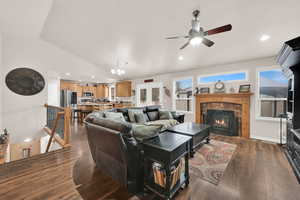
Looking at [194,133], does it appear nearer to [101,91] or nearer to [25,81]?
[25,81]

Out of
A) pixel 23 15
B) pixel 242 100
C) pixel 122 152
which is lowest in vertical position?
pixel 122 152

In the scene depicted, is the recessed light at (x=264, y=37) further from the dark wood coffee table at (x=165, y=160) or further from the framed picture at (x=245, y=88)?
the dark wood coffee table at (x=165, y=160)

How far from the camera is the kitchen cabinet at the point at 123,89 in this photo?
298 inches

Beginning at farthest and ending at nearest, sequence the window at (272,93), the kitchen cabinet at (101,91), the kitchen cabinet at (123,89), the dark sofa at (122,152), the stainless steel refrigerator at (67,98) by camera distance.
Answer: the kitchen cabinet at (101,91) → the kitchen cabinet at (123,89) → the stainless steel refrigerator at (67,98) → the window at (272,93) → the dark sofa at (122,152)

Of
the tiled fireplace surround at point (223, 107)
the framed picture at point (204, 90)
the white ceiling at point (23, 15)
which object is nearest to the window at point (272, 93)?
the tiled fireplace surround at point (223, 107)

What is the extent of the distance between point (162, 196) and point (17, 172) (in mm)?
2430

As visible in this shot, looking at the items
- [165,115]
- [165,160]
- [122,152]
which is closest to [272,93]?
[165,115]

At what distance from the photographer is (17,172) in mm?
2086

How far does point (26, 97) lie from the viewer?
4160 mm

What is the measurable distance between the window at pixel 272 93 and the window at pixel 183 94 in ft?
7.46

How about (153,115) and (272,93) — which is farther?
(153,115)

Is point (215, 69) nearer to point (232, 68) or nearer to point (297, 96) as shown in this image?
point (232, 68)

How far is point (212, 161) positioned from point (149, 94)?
4868mm

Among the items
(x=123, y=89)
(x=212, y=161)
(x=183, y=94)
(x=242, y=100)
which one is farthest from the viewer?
(x=123, y=89)
